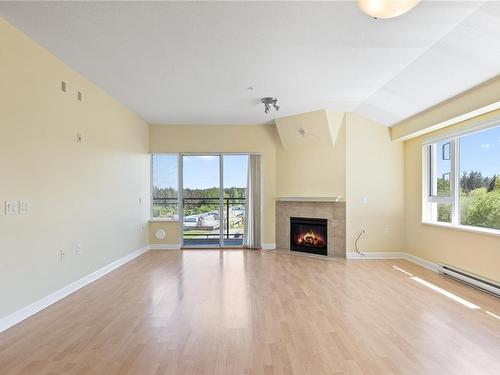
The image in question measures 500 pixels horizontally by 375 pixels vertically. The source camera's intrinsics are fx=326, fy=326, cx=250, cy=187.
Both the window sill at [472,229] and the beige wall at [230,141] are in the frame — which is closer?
the window sill at [472,229]

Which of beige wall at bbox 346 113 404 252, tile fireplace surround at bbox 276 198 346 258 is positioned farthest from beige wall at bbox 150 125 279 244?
beige wall at bbox 346 113 404 252

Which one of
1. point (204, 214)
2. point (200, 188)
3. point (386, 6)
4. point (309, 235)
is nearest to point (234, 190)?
point (200, 188)

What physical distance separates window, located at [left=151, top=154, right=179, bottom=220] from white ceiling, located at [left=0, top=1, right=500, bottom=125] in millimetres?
2335

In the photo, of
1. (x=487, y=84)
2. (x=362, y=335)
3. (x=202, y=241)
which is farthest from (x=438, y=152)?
(x=202, y=241)

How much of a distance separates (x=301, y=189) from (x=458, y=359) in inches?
179

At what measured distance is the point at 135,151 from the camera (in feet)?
20.9

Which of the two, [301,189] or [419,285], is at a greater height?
[301,189]

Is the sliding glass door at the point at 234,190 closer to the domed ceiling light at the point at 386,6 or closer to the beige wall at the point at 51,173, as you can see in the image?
the beige wall at the point at 51,173

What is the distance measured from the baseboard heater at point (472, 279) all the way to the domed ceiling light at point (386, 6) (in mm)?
3486

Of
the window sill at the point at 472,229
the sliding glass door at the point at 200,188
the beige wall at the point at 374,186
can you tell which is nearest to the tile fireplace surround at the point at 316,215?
the beige wall at the point at 374,186

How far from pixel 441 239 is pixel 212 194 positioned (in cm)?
448

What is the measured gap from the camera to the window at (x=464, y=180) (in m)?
4.13

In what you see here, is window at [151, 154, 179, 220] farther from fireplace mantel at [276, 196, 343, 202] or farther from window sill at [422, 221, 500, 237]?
window sill at [422, 221, 500, 237]

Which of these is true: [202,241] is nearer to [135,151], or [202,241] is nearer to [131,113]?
[135,151]
